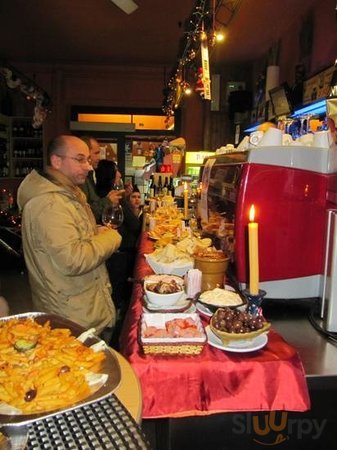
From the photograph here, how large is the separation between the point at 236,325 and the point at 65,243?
3.41 ft

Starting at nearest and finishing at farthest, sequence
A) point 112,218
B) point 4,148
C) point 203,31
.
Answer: point 112,218 → point 203,31 → point 4,148

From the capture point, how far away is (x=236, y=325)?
4.18ft

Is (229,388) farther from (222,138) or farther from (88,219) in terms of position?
(222,138)

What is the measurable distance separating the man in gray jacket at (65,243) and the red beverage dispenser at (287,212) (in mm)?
828

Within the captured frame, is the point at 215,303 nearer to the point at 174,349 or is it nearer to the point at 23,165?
the point at 174,349

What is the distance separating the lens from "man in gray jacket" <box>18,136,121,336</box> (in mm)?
2027

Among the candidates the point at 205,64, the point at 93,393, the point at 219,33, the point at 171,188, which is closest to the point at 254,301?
the point at 93,393

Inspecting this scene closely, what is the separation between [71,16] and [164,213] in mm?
4163

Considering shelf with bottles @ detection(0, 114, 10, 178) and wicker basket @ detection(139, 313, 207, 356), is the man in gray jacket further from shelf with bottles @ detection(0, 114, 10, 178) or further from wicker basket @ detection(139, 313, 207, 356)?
shelf with bottles @ detection(0, 114, 10, 178)

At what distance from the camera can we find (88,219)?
7.76 ft

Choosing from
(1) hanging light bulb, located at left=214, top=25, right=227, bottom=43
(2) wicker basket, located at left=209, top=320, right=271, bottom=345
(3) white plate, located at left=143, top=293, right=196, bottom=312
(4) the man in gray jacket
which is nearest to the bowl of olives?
(2) wicker basket, located at left=209, top=320, right=271, bottom=345

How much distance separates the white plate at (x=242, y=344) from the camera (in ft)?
4.09

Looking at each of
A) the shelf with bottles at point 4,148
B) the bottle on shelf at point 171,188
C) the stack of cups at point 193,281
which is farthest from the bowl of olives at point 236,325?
the shelf with bottles at point 4,148

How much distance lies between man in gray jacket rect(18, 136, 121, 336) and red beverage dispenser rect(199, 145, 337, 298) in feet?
2.72
